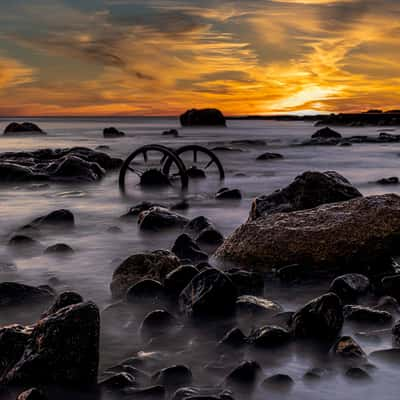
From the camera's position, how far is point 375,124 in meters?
110

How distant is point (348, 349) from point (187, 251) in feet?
10.7

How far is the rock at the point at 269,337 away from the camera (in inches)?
173

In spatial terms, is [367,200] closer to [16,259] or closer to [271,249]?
[271,249]

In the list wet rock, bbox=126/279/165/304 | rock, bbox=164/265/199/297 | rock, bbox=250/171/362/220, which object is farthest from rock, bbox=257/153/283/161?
wet rock, bbox=126/279/165/304

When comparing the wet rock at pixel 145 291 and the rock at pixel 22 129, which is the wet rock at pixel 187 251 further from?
the rock at pixel 22 129

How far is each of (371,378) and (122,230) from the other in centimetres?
617

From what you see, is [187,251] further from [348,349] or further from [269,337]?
[348,349]

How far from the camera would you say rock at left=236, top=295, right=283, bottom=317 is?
5.15 meters

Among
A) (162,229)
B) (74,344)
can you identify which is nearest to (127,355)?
(74,344)

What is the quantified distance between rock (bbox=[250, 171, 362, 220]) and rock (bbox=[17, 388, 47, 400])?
5710mm

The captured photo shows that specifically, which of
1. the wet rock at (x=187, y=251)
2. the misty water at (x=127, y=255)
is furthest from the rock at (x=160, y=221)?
the wet rock at (x=187, y=251)

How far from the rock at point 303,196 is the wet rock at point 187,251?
1.87m

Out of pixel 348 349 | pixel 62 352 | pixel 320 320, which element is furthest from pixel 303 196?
pixel 62 352

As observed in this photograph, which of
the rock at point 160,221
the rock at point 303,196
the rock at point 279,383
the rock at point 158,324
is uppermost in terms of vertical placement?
the rock at point 303,196
